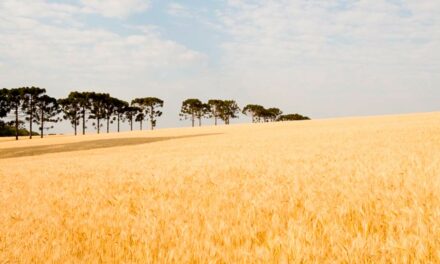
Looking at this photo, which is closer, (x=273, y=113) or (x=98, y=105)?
(x=98, y=105)

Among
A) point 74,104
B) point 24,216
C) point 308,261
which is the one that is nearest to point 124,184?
point 24,216

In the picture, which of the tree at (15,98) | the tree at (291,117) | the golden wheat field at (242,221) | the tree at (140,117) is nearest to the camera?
the golden wheat field at (242,221)

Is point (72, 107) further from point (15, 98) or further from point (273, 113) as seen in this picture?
point (273, 113)

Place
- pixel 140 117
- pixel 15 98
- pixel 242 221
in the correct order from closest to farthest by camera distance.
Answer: pixel 242 221 < pixel 15 98 < pixel 140 117

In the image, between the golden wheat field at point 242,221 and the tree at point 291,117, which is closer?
the golden wheat field at point 242,221

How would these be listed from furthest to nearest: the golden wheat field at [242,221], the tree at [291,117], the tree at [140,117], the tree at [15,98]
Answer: the tree at [291,117] < the tree at [140,117] < the tree at [15,98] < the golden wheat field at [242,221]

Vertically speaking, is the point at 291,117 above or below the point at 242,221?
above

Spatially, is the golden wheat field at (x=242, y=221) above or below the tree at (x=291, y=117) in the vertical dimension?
below

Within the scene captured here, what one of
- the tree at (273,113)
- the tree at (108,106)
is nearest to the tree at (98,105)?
the tree at (108,106)

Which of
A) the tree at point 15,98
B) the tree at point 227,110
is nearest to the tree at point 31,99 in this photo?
the tree at point 15,98

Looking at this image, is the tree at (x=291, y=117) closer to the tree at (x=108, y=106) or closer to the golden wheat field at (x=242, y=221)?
the tree at (x=108, y=106)

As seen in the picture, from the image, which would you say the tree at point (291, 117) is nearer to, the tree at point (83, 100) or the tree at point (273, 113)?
the tree at point (273, 113)

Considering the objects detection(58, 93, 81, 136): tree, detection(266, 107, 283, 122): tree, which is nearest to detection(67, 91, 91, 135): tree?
detection(58, 93, 81, 136): tree

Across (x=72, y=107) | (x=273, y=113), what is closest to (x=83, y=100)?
(x=72, y=107)
